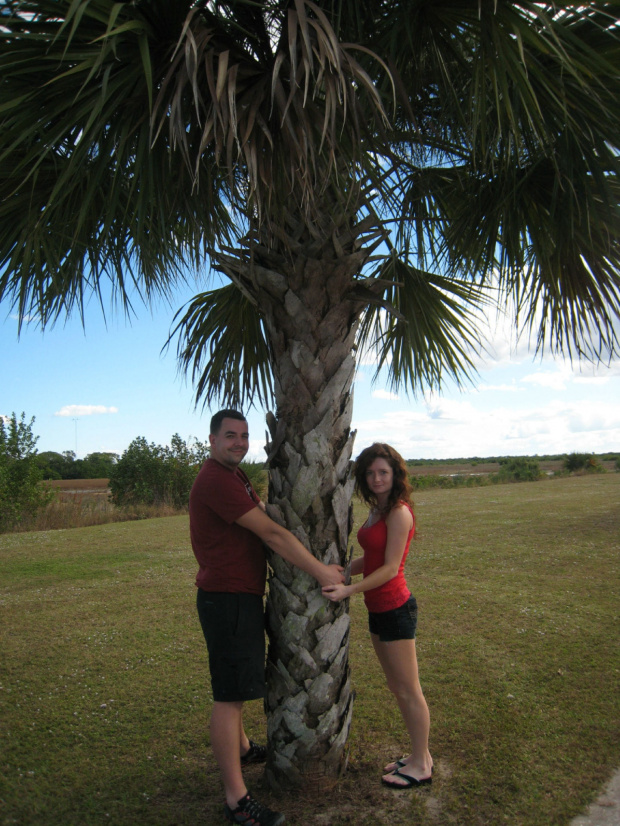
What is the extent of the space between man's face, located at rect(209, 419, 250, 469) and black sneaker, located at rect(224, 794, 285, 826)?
172 centimetres

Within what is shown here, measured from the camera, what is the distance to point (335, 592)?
329cm

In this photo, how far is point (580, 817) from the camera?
121 inches

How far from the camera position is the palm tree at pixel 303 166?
9.18ft

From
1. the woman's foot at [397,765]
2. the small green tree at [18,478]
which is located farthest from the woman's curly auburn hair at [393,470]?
the small green tree at [18,478]

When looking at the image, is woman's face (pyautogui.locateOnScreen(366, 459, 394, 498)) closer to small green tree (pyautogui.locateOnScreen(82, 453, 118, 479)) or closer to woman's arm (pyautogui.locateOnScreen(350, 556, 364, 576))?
woman's arm (pyautogui.locateOnScreen(350, 556, 364, 576))

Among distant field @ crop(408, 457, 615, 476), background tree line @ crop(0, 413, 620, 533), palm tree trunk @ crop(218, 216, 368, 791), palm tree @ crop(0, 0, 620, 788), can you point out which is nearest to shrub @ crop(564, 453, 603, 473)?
distant field @ crop(408, 457, 615, 476)

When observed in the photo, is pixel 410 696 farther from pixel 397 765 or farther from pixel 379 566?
pixel 379 566

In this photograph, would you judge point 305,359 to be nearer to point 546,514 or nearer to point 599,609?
point 599,609

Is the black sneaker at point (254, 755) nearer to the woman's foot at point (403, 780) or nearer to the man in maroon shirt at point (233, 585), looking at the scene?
the man in maroon shirt at point (233, 585)

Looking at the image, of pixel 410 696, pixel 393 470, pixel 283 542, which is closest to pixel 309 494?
pixel 283 542

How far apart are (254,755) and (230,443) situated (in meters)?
2.06

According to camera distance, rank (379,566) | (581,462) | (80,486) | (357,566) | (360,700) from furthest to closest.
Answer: (80,486) → (581,462) → (360,700) → (357,566) → (379,566)

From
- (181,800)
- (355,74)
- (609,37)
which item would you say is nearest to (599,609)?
(181,800)

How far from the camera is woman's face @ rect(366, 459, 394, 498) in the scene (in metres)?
3.58
